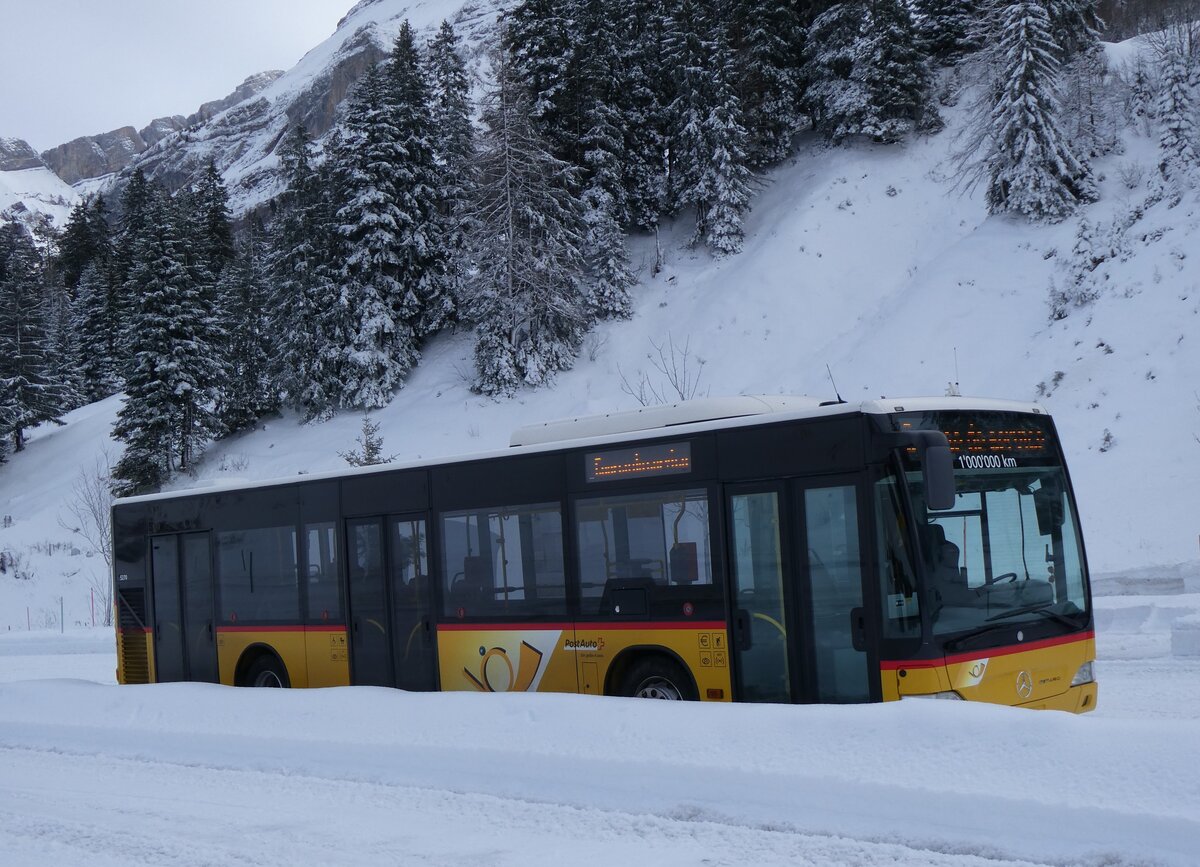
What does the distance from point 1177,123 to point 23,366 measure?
57.7 m

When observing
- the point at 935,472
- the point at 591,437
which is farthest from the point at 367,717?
the point at 935,472

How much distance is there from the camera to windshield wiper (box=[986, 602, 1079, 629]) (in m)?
8.04

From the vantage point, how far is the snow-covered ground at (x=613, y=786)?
215 inches

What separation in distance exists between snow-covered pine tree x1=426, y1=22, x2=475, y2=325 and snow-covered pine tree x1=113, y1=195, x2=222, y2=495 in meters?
11.2

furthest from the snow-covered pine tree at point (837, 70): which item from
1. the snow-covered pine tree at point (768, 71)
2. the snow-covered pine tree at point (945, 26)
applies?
the snow-covered pine tree at point (945, 26)

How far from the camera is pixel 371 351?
39.5m

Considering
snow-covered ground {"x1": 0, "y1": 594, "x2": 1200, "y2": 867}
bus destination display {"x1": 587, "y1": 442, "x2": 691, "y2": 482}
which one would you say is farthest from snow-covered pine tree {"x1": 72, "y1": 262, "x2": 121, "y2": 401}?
bus destination display {"x1": 587, "y1": 442, "x2": 691, "y2": 482}

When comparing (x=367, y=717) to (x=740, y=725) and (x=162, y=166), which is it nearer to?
(x=740, y=725)

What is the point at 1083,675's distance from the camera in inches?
336

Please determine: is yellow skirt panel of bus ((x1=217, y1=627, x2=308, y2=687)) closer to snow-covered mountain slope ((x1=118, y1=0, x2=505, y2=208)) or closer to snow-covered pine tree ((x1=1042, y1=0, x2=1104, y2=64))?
snow-covered pine tree ((x1=1042, y1=0, x2=1104, y2=64))

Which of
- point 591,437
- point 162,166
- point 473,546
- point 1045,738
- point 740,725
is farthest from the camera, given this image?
point 162,166

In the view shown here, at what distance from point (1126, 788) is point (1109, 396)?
64.4ft

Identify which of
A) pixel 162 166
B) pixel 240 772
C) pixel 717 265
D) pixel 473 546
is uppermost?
Answer: pixel 162 166

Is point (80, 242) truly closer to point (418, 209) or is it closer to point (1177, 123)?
point (418, 209)
